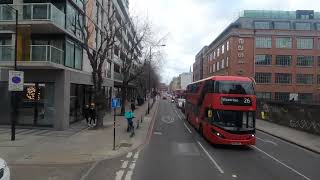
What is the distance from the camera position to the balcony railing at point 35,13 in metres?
27.5

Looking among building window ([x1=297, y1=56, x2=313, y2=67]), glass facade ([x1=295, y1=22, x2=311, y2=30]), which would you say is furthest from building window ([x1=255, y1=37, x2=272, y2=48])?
glass facade ([x1=295, y1=22, x2=311, y2=30])

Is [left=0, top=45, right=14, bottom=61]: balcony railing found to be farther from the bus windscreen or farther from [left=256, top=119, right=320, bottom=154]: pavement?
[left=256, top=119, right=320, bottom=154]: pavement

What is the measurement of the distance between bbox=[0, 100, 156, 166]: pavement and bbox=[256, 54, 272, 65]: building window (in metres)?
59.9

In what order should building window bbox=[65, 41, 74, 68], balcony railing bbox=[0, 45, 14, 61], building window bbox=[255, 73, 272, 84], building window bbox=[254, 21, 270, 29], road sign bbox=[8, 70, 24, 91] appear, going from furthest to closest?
building window bbox=[254, 21, 270, 29] → building window bbox=[255, 73, 272, 84] → building window bbox=[65, 41, 74, 68] → balcony railing bbox=[0, 45, 14, 61] → road sign bbox=[8, 70, 24, 91]

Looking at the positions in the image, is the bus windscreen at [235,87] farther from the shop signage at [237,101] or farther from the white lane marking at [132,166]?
the white lane marking at [132,166]

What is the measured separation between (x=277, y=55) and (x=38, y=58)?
6627 cm

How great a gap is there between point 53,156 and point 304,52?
76.4m

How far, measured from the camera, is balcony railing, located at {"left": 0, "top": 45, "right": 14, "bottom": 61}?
93.5ft


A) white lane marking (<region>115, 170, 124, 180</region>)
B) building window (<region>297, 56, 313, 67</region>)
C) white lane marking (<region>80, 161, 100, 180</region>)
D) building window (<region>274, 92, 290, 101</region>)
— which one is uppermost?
building window (<region>297, 56, 313, 67</region>)

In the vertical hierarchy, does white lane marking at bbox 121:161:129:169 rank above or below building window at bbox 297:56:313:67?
below

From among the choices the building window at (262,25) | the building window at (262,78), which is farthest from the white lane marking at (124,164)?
the building window at (262,25)

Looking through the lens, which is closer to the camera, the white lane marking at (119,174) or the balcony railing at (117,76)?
the white lane marking at (119,174)

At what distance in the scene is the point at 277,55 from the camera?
87.3 m

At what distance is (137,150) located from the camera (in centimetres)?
2141
